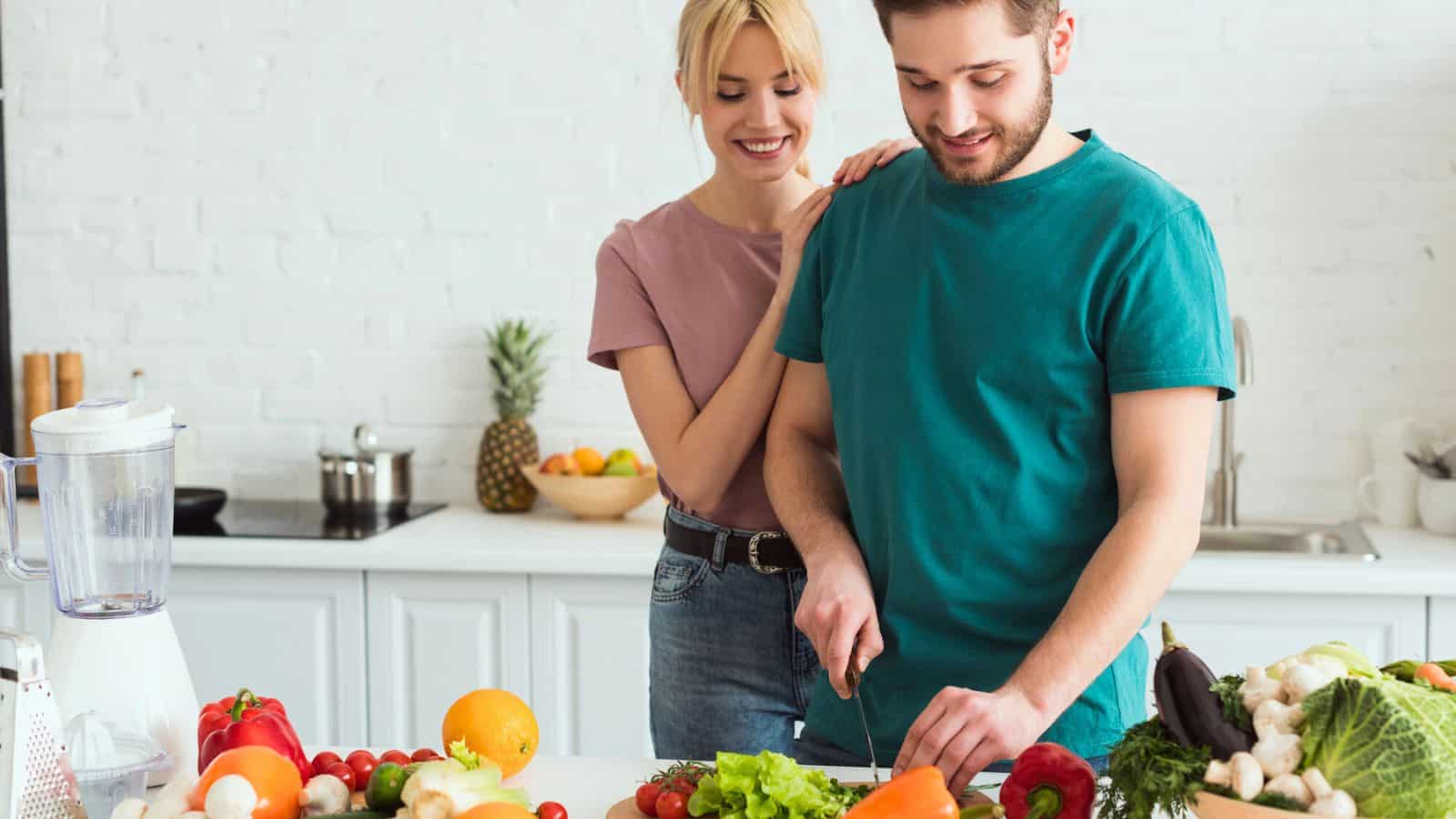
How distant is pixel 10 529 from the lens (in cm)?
137

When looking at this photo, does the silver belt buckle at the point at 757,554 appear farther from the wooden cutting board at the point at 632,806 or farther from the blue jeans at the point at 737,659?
the wooden cutting board at the point at 632,806

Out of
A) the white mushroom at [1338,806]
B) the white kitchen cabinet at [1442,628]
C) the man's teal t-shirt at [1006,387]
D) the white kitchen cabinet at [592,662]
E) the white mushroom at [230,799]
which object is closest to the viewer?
the white mushroom at [1338,806]

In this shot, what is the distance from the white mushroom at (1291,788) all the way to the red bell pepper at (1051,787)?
0.18 metres

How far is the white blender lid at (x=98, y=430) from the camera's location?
4.47 ft

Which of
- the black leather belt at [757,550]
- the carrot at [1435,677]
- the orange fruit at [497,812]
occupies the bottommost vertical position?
the orange fruit at [497,812]

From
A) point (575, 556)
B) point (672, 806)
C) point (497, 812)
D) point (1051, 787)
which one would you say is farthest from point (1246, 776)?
point (575, 556)

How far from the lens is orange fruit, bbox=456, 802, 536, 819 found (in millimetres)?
1218

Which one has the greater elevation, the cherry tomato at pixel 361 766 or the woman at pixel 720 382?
the woman at pixel 720 382

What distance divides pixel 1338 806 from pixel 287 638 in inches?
94.4

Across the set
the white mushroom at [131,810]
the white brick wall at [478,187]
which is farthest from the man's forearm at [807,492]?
the white brick wall at [478,187]

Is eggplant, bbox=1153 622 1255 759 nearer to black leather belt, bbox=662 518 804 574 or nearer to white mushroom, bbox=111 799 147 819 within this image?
black leather belt, bbox=662 518 804 574

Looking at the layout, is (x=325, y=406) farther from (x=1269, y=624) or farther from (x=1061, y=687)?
(x=1061, y=687)

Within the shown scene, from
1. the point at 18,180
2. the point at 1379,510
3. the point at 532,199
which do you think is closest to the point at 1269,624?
the point at 1379,510

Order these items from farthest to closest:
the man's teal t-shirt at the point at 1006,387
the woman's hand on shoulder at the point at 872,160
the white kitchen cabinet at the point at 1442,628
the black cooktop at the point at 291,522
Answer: the black cooktop at the point at 291,522 < the white kitchen cabinet at the point at 1442,628 < the woman's hand on shoulder at the point at 872,160 < the man's teal t-shirt at the point at 1006,387
